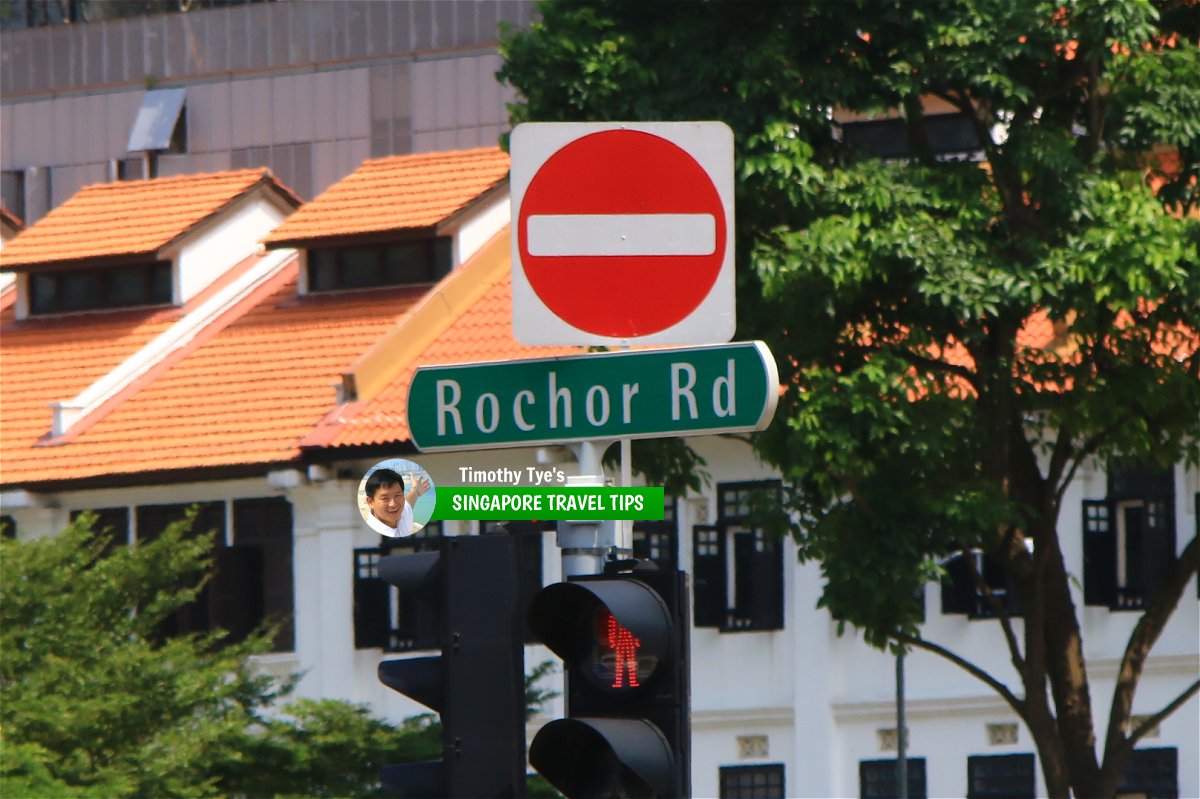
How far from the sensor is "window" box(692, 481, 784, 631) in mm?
27922

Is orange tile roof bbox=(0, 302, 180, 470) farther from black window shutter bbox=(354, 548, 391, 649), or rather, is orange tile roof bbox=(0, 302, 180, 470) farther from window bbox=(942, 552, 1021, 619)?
window bbox=(942, 552, 1021, 619)

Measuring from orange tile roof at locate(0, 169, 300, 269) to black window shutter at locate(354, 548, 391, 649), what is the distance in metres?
6.65

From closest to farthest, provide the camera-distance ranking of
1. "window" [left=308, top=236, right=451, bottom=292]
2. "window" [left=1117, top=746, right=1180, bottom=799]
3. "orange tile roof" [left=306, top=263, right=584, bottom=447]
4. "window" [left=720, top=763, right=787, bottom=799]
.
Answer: "window" [left=1117, top=746, right=1180, bottom=799]
"window" [left=720, top=763, right=787, bottom=799]
"orange tile roof" [left=306, top=263, right=584, bottom=447]
"window" [left=308, top=236, right=451, bottom=292]

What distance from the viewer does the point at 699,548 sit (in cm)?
2814

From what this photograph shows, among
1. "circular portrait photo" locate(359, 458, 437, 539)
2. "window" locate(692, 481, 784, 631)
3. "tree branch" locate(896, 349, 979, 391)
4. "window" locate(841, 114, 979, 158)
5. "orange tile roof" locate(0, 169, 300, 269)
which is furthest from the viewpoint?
"orange tile roof" locate(0, 169, 300, 269)

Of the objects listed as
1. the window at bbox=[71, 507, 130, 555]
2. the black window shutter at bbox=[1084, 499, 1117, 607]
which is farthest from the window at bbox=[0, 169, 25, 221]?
the black window shutter at bbox=[1084, 499, 1117, 607]

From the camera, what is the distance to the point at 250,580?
Answer: 1158 inches

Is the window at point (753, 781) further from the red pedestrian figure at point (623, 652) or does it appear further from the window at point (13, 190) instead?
the window at point (13, 190)

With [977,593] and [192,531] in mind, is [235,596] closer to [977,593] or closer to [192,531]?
[192,531]

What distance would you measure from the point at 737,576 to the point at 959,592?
2.64 meters

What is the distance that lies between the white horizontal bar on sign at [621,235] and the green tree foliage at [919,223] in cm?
1187

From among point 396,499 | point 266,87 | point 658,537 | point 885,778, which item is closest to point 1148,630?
point 885,778

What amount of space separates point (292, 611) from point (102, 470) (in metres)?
2.92

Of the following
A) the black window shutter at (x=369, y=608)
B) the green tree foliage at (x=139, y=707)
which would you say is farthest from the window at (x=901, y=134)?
the green tree foliage at (x=139, y=707)
